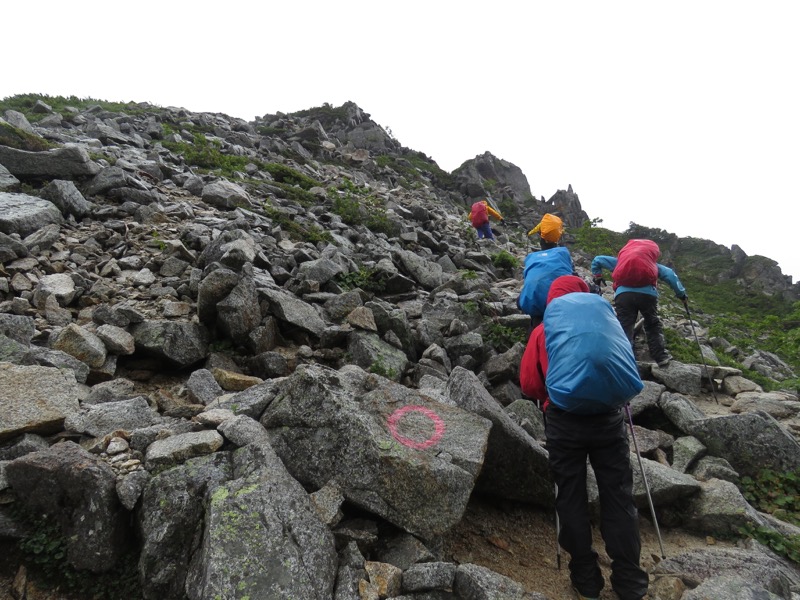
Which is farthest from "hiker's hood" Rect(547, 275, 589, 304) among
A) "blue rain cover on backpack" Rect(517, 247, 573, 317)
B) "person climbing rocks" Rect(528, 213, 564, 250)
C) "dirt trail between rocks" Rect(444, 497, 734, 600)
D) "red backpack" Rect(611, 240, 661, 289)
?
"red backpack" Rect(611, 240, 661, 289)

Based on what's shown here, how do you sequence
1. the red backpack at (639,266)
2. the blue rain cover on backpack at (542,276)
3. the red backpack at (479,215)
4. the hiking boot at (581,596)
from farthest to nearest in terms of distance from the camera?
1. the red backpack at (479,215)
2. the red backpack at (639,266)
3. the blue rain cover on backpack at (542,276)
4. the hiking boot at (581,596)

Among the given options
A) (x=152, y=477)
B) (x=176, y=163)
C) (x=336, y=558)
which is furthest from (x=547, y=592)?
(x=176, y=163)

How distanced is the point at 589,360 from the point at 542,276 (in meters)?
3.60

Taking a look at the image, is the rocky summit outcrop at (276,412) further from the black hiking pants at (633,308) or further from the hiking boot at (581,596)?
the black hiking pants at (633,308)

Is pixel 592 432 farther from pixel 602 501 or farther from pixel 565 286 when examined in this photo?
pixel 565 286

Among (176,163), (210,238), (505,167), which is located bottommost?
(210,238)

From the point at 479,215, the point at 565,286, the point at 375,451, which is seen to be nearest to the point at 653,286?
the point at 565,286

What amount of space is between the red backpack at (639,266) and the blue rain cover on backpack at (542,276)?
7.12ft

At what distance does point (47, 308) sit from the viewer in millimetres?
7426

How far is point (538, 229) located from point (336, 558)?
7782 millimetres

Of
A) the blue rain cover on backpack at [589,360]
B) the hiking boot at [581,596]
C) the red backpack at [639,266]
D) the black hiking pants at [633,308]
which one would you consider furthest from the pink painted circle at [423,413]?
the red backpack at [639,266]

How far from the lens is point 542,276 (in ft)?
24.1

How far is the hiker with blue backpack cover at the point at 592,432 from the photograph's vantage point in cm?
397

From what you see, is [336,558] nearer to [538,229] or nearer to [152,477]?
[152,477]
